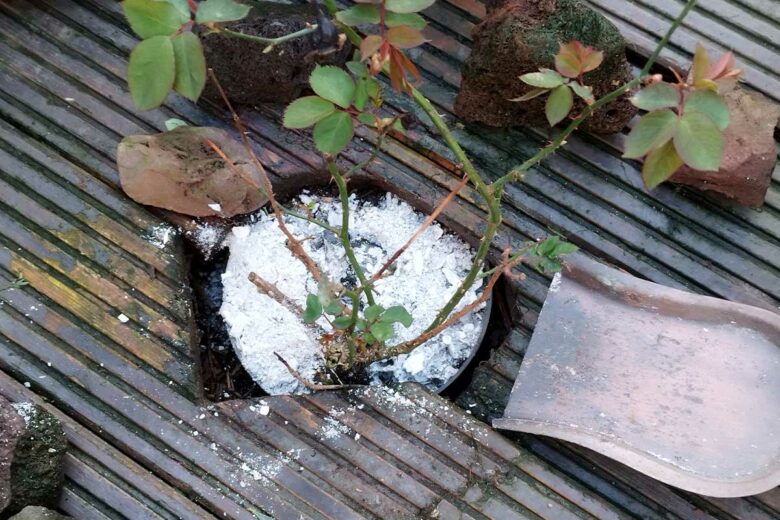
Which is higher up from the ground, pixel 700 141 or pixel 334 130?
pixel 700 141

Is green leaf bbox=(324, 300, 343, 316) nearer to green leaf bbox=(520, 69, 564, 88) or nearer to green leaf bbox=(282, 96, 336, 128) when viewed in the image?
green leaf bbox=(282, 96, 336, 128)

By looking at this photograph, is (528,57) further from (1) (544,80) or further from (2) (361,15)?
(2) (361,15)

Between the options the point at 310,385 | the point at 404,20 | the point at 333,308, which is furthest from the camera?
the point at 310,385

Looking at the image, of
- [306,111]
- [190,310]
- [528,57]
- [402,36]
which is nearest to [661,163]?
[402,36]

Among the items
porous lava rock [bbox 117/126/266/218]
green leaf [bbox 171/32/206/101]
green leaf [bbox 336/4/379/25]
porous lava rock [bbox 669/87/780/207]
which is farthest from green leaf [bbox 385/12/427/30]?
porous lava rock [bbox 669/87/780/207]

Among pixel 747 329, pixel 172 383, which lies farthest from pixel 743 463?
pixel 172 383

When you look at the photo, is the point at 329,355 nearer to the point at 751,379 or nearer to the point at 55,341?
the point at 55,341

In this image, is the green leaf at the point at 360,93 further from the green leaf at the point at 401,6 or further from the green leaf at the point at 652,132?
the green leaf at the point at 652,132
